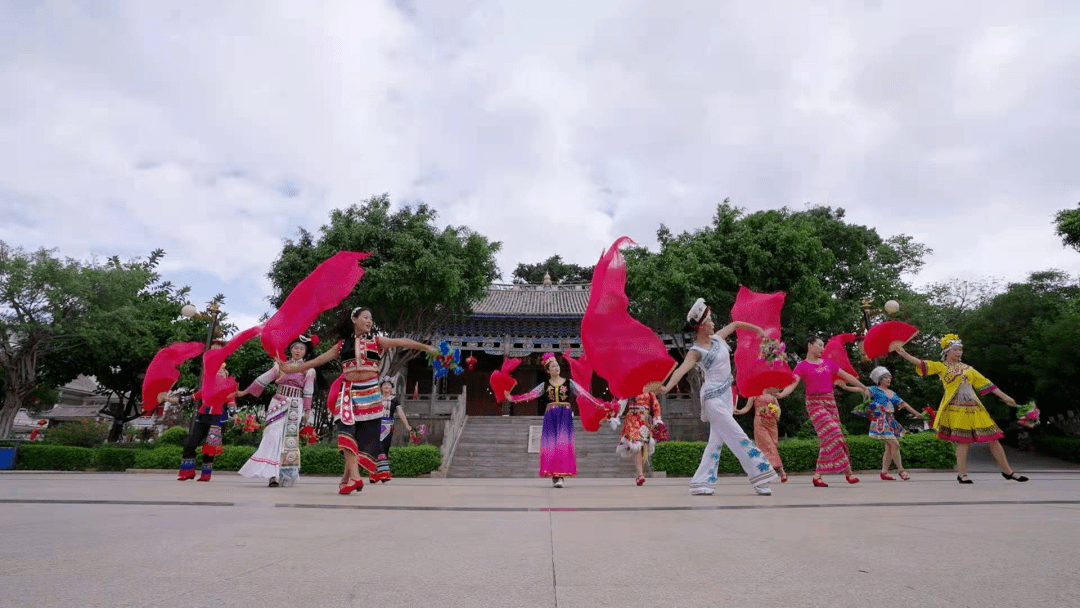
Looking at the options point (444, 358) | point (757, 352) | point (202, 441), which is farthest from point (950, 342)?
point (202, 441)

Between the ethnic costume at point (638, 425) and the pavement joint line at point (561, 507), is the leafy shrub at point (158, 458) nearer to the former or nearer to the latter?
the pavement joint line at point (561, 507)

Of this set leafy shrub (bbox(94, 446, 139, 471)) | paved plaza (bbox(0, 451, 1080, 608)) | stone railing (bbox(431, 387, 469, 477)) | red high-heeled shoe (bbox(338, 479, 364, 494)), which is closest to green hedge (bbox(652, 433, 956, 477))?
stone railing (bbox(431, 387, 469, 477))

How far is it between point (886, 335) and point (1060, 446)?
16102mm

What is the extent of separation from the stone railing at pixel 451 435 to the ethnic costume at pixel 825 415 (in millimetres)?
9907

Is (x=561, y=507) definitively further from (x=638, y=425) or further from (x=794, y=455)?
(x=794, y=455)

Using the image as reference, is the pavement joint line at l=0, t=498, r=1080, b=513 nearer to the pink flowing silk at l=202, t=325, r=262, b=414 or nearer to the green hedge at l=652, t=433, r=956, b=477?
the pink flowing silk at l=202, t=325, r=262, b=414

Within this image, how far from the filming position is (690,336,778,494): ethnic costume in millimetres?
5758

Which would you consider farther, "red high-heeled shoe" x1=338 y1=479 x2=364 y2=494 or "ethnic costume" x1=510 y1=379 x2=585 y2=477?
"ethnic costume" x1=510 y1=379 x2=585 y2=477

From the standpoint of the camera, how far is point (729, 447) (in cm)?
592

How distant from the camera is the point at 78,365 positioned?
21.1 metres

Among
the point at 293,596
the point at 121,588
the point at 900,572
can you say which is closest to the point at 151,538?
the point at 121,588

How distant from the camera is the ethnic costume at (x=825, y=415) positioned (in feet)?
25.3

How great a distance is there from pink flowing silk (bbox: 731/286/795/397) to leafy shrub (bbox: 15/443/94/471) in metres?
17.4

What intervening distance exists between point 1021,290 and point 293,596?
25969 millimetres
